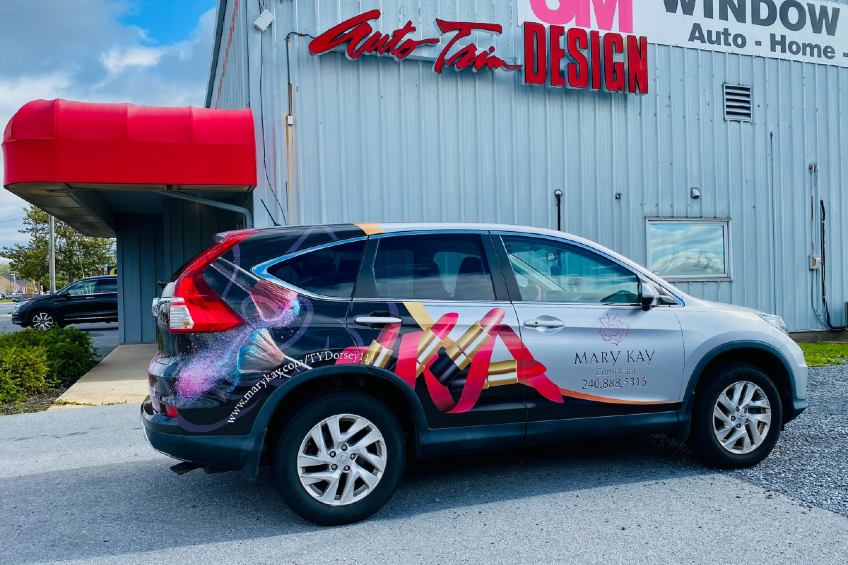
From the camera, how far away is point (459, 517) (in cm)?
405

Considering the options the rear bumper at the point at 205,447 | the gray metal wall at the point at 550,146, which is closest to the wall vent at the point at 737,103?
the gray metal wall at the point at 550,146

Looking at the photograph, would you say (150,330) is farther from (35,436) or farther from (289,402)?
(289,402)

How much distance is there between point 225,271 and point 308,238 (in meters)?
0.54

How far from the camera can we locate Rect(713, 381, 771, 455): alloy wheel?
477 cm

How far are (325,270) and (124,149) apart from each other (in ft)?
20.0

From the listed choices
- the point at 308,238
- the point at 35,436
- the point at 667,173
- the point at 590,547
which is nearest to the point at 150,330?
the point at 35,436

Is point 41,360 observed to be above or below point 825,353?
above

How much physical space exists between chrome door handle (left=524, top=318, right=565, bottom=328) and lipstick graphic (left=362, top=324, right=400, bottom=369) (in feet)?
2.87

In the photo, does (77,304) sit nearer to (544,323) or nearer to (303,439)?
(303,439)

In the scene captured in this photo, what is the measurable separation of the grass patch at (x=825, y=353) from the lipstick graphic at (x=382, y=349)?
7854mm

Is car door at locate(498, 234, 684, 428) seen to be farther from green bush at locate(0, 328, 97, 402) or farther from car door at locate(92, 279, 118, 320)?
car door at locate(92, 279, 118, 320)

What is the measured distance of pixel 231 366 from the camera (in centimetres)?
371

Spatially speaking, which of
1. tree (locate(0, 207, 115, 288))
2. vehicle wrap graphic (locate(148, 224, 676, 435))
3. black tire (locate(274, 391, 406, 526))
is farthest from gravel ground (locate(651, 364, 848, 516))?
tree (locate(0, 207, 115, 288))

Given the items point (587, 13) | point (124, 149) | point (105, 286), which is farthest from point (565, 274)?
point (105, 286)
